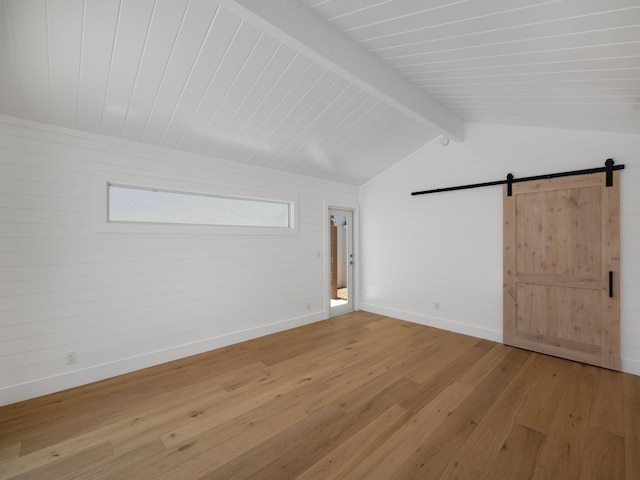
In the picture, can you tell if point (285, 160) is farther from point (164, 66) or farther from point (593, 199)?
point (593, 199)

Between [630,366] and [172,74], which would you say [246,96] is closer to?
[172,74]

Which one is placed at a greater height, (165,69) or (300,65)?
(300,65)

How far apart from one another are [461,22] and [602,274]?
324cm

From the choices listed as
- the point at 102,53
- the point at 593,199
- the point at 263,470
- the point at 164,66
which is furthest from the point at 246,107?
the point at 593,199

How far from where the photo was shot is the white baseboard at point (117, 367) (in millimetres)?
2592

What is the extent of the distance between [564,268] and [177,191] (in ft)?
16.3

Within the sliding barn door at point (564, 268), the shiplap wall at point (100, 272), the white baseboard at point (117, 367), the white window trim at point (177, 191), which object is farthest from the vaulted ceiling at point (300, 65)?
the white baseboard at point (117, 367)

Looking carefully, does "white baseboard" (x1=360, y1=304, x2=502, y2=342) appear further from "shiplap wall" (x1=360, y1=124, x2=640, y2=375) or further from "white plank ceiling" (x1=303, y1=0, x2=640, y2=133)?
"white plank ceiling" (x1=303, y1=0, x2=640, y2=133)

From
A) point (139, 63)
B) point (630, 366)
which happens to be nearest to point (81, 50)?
point (139, 63)

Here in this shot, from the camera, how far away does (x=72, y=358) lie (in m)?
2.84

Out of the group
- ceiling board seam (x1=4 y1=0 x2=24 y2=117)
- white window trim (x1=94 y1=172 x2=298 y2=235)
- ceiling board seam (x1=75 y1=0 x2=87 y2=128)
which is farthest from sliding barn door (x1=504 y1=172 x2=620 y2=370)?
ceiling board seam (x1=4 y1=0 x2=24 y2=117)

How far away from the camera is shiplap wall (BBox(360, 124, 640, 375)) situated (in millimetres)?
3109

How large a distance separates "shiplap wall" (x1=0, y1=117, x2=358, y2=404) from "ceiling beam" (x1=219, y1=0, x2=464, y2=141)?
86.3 inches

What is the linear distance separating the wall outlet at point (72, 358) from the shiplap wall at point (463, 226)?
452 centimetres
